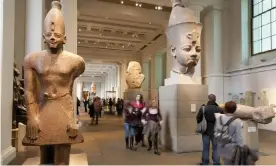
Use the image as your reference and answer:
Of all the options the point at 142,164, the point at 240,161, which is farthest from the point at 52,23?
the point at 142,164

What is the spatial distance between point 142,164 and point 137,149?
5.86ft

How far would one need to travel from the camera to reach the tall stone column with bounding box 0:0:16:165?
4.98m

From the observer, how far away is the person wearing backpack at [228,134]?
11.2 feet

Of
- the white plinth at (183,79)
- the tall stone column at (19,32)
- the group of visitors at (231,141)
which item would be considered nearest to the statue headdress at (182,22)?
the white plinth at (183,79)

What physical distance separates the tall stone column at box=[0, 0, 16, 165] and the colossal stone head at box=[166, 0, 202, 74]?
408 cm

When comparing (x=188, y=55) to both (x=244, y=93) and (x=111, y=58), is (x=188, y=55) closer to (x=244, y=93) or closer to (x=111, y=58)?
(x=244, y=93)

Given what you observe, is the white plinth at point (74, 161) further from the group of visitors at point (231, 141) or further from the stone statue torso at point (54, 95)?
the group of visitors at point (231, 141)

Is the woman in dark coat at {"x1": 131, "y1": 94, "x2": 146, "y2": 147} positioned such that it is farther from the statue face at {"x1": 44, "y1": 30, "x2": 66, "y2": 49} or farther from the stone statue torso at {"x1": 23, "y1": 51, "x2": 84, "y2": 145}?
the statue face at {"x1": 44, "y1": 30, "x2": 66, "y2": 49}

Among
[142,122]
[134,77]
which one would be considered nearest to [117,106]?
[134,77]

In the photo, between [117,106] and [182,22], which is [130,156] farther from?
[117,106]

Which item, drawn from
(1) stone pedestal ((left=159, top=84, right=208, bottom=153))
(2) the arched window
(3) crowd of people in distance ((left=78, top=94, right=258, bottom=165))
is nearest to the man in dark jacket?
(3) crowd of people in distance ((left=78, top=94, right=258, bottom=165))

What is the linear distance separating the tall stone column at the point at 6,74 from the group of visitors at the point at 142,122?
Answer: 10.0 feet

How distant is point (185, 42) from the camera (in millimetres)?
6969

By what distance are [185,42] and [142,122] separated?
2423mm
